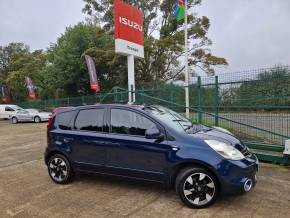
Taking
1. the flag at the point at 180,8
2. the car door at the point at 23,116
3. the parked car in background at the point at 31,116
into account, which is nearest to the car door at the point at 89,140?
the flag at the point at 180,8

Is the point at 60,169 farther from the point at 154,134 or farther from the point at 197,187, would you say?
the point at 197,187

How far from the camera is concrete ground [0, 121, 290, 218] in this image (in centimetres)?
461

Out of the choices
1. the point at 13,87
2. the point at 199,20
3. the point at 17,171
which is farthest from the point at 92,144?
the point at 13,87

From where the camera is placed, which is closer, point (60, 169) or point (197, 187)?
point (197, 187)

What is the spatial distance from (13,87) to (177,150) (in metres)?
53.0

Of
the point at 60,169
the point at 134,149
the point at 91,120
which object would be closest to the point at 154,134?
the point at 134,149

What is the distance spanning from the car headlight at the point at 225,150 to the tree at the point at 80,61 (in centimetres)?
2688

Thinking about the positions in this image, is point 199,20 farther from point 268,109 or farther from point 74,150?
point 74,150

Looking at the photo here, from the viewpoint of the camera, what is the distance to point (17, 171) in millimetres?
7586

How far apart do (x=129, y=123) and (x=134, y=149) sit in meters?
0.50

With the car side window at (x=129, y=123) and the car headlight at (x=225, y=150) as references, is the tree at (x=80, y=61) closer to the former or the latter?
the car side window at (x=129, y=123)

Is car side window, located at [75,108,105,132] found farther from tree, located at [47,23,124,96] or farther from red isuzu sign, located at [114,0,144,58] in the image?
tree, located at [47,23,124,96]

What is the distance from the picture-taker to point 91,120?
5922mm

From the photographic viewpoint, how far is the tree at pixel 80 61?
105ft
